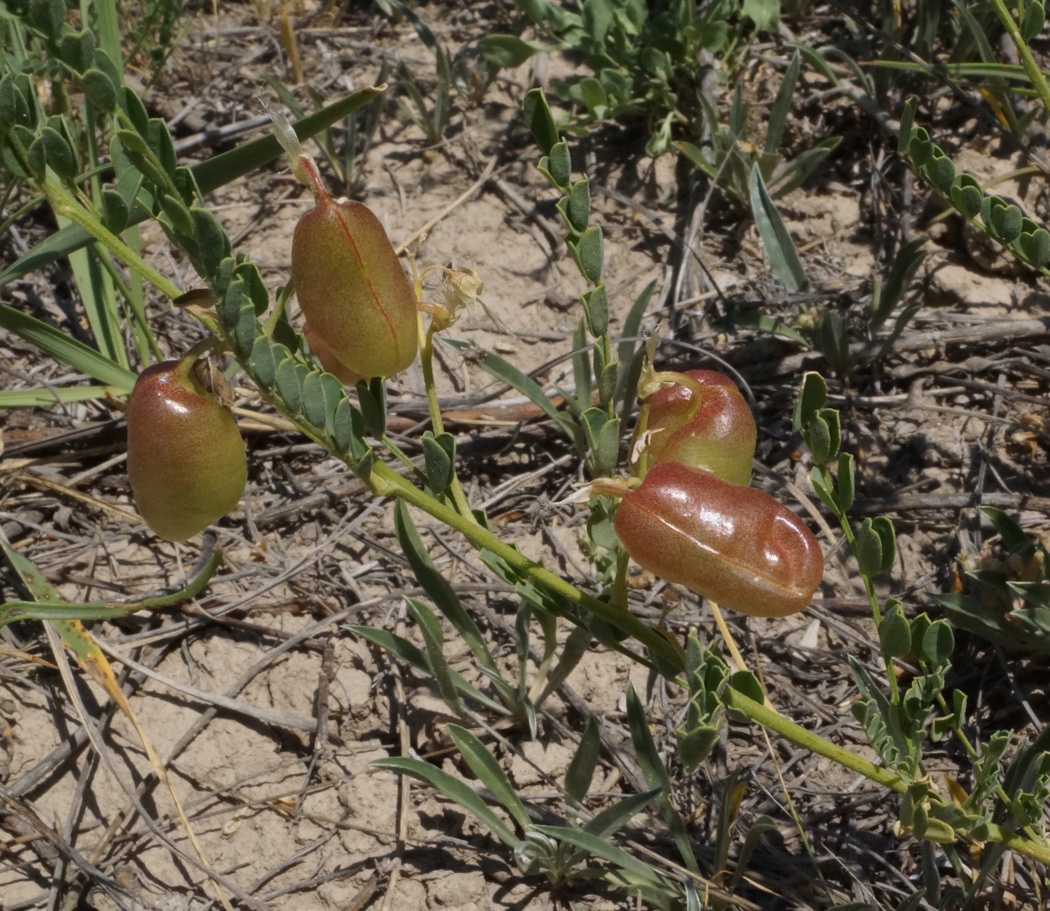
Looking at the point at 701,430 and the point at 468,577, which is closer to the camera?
the point at 701,430

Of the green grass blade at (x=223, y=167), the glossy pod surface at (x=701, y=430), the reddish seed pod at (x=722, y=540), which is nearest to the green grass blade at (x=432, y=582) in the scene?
the glossy pod surface at (x=701, y=430)

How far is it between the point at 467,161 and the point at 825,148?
115cm

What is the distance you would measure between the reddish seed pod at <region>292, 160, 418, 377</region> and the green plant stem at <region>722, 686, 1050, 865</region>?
2.23ft

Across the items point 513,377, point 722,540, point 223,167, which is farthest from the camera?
point 513,377

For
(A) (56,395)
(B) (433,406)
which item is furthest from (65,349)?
(B) (433,406)

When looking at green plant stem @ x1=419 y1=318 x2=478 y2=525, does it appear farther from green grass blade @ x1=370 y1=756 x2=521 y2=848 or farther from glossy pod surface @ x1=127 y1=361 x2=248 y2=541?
green grass blade @ x1=370 y1=756 x2=521 y2=848

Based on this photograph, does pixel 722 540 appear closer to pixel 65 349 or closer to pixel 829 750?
pixel 829 750

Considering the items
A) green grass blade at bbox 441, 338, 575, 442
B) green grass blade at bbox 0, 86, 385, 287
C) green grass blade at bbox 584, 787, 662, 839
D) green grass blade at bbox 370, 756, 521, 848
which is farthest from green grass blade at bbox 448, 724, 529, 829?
green grass blade at bbox 0, 86, 385, 287

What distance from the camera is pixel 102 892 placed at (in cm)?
206

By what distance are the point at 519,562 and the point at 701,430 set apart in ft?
1.05

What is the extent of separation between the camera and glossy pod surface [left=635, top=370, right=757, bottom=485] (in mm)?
1449

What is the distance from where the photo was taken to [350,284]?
140 cm

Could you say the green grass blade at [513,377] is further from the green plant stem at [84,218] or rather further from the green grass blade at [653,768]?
the green plant stem at [84,218]

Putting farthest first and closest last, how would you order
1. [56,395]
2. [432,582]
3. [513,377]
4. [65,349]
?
[56,395]
[65,349]
[513,377]
[432,582]
